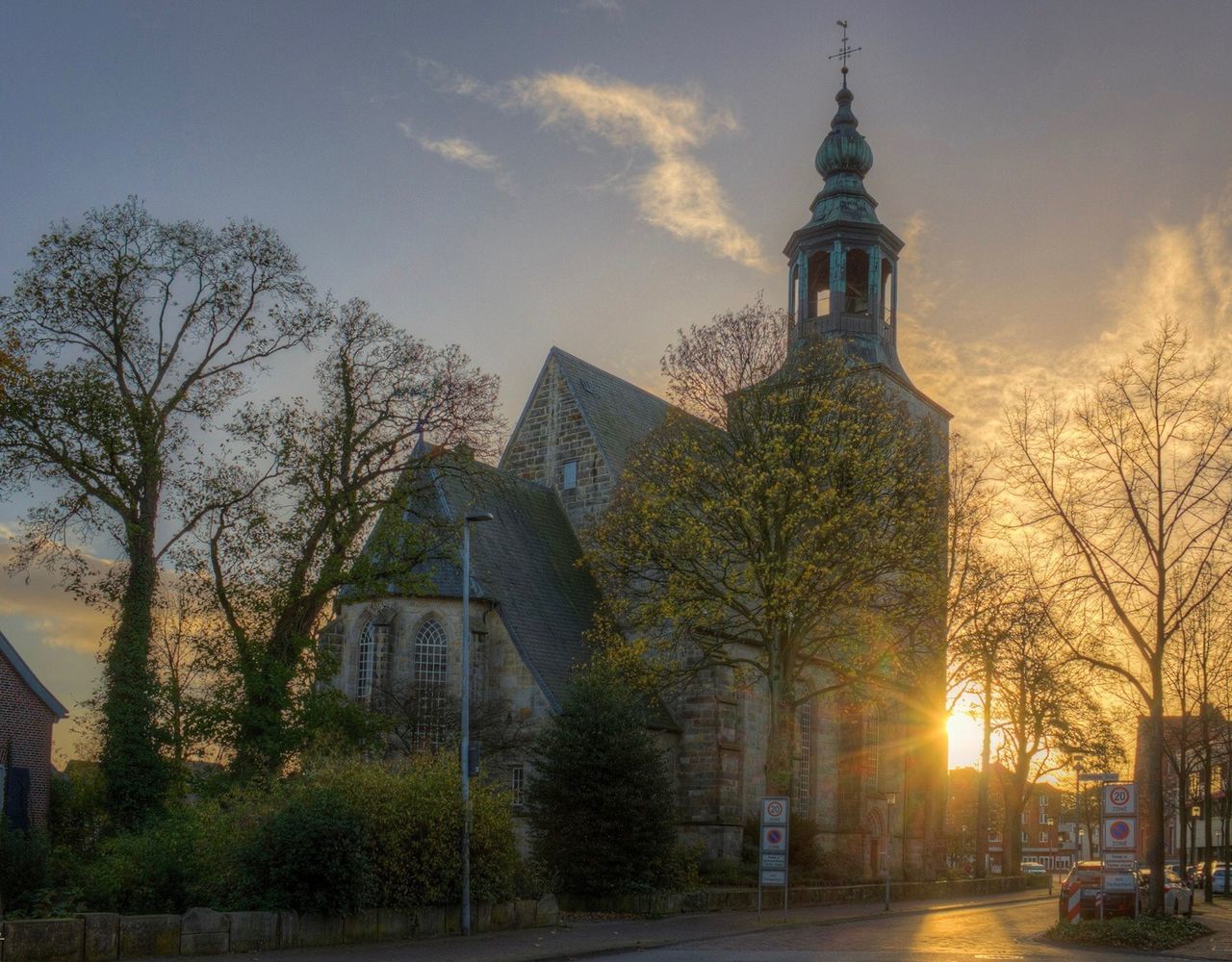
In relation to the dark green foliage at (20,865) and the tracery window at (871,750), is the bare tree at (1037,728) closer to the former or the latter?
the tracery window at (871,750)

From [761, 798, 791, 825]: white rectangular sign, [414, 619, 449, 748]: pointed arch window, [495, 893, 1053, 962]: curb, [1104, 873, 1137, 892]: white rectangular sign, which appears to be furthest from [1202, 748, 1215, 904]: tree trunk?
[414, 619, 449, 748]: pointed arch window

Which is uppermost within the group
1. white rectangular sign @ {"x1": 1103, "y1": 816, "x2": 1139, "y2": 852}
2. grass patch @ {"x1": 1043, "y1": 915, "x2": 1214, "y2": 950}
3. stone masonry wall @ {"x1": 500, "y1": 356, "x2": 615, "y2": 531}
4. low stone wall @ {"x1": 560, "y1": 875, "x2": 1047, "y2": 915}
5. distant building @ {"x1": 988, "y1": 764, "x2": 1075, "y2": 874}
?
stone masonry wall @ {"x1": 500, "y1": 356, "x2": 615, "y2": 531}

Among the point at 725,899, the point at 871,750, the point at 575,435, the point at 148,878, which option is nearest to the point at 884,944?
the point at 725,899

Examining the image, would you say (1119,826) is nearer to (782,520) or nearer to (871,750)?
(782,520)

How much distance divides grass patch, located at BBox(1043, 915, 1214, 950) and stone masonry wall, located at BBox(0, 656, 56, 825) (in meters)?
23.4

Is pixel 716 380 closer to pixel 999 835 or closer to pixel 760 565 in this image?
pixel 760 565

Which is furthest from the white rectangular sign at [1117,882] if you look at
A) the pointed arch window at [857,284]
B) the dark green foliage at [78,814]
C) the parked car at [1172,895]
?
the pointed arch window at [857,284]

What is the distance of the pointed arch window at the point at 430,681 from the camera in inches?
1266

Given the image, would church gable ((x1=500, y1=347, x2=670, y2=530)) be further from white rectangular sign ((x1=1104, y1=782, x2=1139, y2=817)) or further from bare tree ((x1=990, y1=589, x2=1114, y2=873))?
white rectangular sign ((x1=1104, y1=782, x2=1139, y2=817))

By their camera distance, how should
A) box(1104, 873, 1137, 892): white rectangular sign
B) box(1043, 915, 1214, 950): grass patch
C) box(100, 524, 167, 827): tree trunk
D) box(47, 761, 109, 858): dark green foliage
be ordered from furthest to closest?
box(47, 761, 109, 858): dark green foliage < box(100, 524, 167, 827): tree trunk < box(1104, 873, 1137, 892): white rectangular sign < box(1043, 915, 1214, 950): grass patch

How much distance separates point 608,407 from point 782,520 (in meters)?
13.5

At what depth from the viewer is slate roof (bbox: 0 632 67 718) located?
31203 millimetres

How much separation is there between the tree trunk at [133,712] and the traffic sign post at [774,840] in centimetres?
1323

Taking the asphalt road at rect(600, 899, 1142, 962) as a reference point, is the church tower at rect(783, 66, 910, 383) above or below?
above
